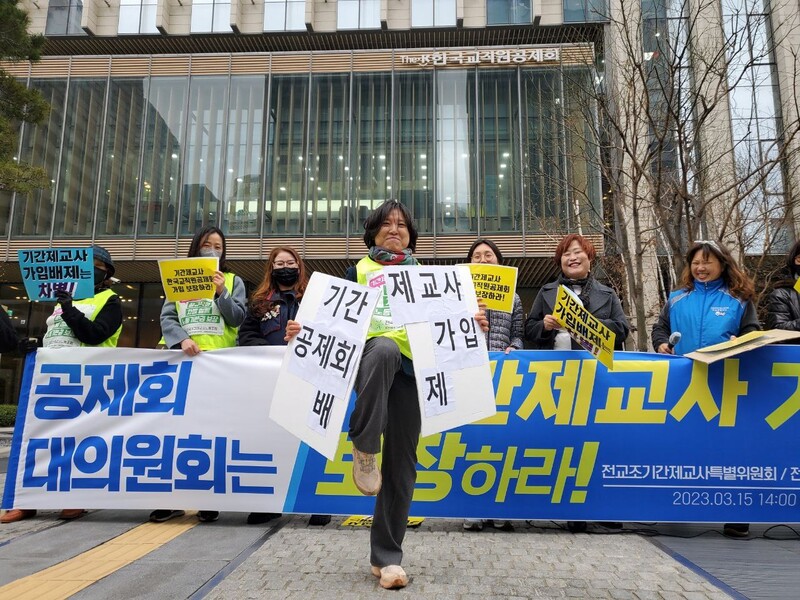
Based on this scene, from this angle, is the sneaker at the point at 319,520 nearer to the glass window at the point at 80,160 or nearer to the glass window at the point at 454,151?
the glass window at the point at 454,151

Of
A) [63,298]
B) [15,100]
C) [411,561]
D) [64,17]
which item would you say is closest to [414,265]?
[411,561]

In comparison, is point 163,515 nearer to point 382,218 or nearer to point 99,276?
point 99,276

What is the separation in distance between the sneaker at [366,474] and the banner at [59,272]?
10.4 ft

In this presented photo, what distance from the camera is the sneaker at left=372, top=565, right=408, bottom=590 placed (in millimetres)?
2434

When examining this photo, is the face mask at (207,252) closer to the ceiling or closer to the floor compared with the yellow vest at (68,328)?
closer to the ceiling

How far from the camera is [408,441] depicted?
106 inches

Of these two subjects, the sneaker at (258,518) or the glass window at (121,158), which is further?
the glass window at (121,158)

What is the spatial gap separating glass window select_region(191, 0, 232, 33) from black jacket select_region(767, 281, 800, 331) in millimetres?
22204

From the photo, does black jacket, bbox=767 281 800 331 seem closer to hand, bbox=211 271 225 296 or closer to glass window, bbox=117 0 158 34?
hand, bbox=211 271 225 296

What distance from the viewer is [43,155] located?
1892 cm

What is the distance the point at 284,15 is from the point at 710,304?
70.9ft

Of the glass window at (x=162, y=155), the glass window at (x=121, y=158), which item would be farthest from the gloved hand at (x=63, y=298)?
the glass window at (x=121, y=158)

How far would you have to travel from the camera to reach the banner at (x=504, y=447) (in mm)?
3705

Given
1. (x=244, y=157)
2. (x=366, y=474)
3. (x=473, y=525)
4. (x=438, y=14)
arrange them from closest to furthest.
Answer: (x=366, y=474) < (x=473, y=525) < (x=244, y=157) < (x=438, y=14)
